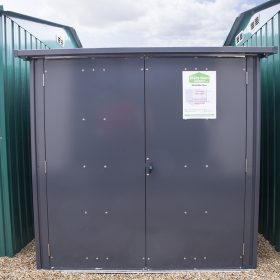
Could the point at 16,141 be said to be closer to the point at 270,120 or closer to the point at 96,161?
the point at 96,161

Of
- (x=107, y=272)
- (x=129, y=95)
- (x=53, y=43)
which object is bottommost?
(x=107, y=272)

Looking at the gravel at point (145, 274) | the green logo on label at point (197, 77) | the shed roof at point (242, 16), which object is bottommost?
the gravel at point (145, 274)

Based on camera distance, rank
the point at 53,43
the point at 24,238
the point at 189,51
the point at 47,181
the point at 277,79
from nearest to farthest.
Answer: the point at 189,51
the point at 47,181
the point at 277,79
the point at 24,238
the point at 53,43

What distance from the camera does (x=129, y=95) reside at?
3344 millimetres

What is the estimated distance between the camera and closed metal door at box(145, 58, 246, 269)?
3.35 m

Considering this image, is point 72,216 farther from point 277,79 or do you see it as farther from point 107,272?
point 277,79

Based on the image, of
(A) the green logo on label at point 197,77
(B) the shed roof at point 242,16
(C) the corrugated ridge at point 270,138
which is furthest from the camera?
(B) the shed roof at point 242,16

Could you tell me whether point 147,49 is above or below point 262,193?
above

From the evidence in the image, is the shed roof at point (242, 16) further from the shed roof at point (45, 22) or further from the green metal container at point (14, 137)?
→ the green metal container at point (14, 137)

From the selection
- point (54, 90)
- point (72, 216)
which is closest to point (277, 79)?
point (54, 90)

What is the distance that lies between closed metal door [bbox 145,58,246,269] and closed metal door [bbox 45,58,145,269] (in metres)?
0.14

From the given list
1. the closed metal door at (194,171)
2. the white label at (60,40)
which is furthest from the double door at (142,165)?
the white label at (60,40)

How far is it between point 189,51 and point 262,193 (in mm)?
2259

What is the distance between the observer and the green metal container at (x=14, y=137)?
12.5 ft
